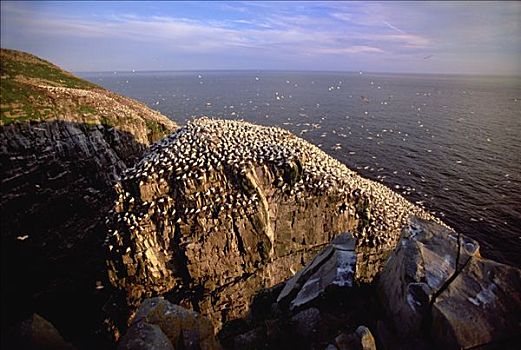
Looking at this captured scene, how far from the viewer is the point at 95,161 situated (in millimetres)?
23688

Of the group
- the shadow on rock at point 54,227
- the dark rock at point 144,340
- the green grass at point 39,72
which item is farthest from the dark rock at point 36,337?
the green grass at point 39,72

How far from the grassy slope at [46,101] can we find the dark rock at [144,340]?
18.5 meters

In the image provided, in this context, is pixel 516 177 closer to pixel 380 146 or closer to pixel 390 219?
pixel 380 146

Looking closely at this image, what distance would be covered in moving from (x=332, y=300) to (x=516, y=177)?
1403 inches

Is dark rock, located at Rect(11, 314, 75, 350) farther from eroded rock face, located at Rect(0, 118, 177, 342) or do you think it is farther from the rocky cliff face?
eroded rock face, located at Rect(0, 118, 177, 342)

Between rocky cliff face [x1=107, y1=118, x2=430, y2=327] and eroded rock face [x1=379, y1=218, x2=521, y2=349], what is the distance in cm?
890

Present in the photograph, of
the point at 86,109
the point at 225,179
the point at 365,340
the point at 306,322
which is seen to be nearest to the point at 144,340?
the point at 306,322

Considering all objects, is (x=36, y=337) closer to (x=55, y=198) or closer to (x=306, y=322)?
(x=306, y=322)

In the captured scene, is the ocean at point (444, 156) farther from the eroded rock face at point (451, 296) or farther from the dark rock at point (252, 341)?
the dark rock at point (252, 341)

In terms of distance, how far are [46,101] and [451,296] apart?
27.7 metres

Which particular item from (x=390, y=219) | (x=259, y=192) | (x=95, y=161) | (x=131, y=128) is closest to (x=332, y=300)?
(x=259, y=192)

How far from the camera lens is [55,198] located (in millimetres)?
20359

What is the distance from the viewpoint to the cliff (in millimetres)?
17609

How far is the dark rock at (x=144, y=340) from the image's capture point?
21.4 feet
